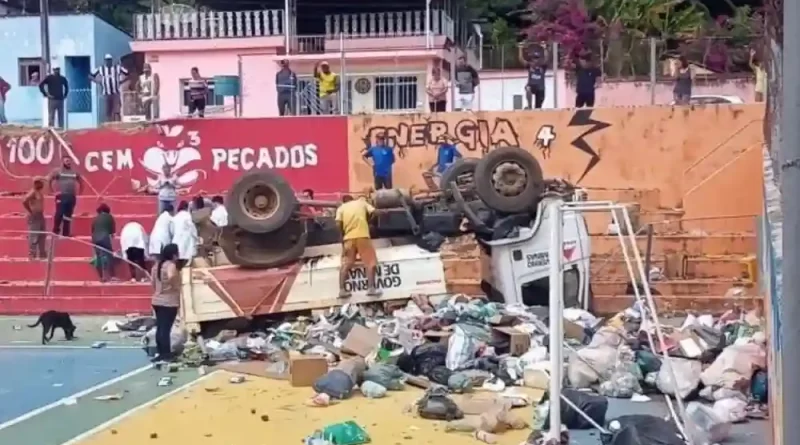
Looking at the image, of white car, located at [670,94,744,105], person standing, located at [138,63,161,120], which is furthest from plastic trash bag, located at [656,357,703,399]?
person standing, located at [138,63,161,120]

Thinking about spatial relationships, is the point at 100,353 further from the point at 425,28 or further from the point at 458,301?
the point at 425,28

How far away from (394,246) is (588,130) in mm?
7637

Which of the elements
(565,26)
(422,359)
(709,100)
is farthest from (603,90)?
(422,359)

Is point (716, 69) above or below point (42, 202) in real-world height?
above

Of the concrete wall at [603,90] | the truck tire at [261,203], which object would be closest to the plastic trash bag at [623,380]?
the truck tire at [261,203]

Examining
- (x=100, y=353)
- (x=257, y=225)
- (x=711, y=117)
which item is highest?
(x=711, y=117)

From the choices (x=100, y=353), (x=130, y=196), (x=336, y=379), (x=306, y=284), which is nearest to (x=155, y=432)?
(x=336, y=379)

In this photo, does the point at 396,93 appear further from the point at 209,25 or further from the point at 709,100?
the point at 709,100

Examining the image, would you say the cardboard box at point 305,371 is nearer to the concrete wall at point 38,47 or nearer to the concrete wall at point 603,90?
the concrete wall at point 603,90

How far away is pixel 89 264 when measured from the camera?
23797 mm

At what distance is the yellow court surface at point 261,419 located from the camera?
11.4 metres

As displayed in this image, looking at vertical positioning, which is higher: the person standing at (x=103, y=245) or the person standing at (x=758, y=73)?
the person standing at (x=758, y=73)

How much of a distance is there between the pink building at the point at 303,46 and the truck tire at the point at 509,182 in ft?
41.4

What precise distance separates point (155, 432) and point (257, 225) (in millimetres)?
7813
